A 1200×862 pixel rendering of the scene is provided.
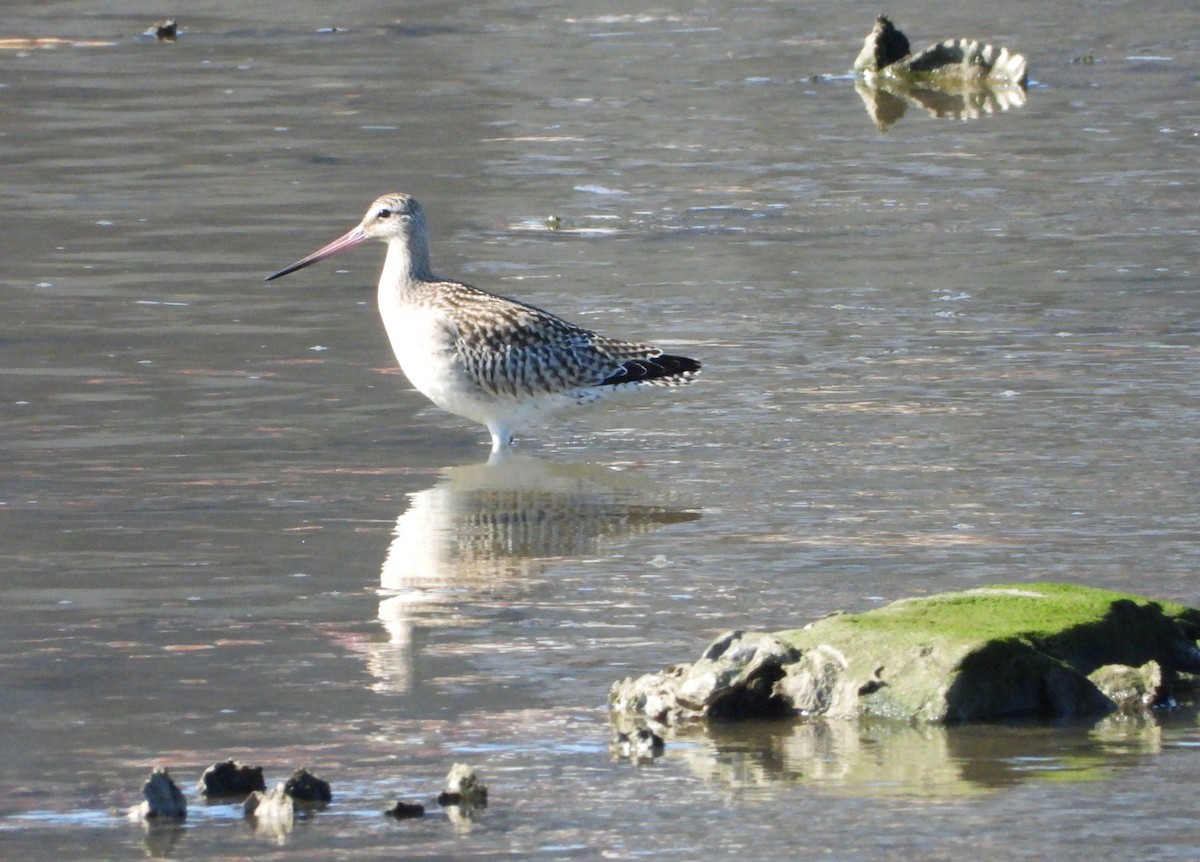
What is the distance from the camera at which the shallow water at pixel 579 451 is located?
650 cm

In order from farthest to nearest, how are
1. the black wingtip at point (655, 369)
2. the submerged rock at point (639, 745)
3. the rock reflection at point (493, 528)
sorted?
the black wingtip at point (655, 369) < the rock reflection at point (493, 528) < the submerged rock at point (639, 745)

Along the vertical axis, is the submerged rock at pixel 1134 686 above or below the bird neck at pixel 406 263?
below

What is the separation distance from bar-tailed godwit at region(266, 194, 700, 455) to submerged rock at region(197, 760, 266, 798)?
509 centimetres

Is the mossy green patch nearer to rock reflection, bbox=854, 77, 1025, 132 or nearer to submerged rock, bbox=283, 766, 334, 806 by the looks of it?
submerged rock, bbox=283, 766, 334, 806

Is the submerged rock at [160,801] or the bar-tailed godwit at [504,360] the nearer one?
the submerged rock at [160,801]

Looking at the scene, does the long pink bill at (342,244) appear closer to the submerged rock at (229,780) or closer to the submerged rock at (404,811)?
the submerged rock at (229,780)

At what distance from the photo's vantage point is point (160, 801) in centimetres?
617

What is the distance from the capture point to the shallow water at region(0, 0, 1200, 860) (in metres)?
6.50

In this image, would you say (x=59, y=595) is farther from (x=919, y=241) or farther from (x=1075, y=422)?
(x=919, y=241)

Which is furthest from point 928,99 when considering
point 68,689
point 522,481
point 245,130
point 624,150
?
point 68,689

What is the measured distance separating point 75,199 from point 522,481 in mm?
7826

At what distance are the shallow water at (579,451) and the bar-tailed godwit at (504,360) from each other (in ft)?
0.78

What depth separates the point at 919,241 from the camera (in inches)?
611

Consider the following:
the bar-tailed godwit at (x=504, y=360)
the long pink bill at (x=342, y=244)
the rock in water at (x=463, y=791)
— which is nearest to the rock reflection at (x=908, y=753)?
the rock in water at (x=463, y=791)
